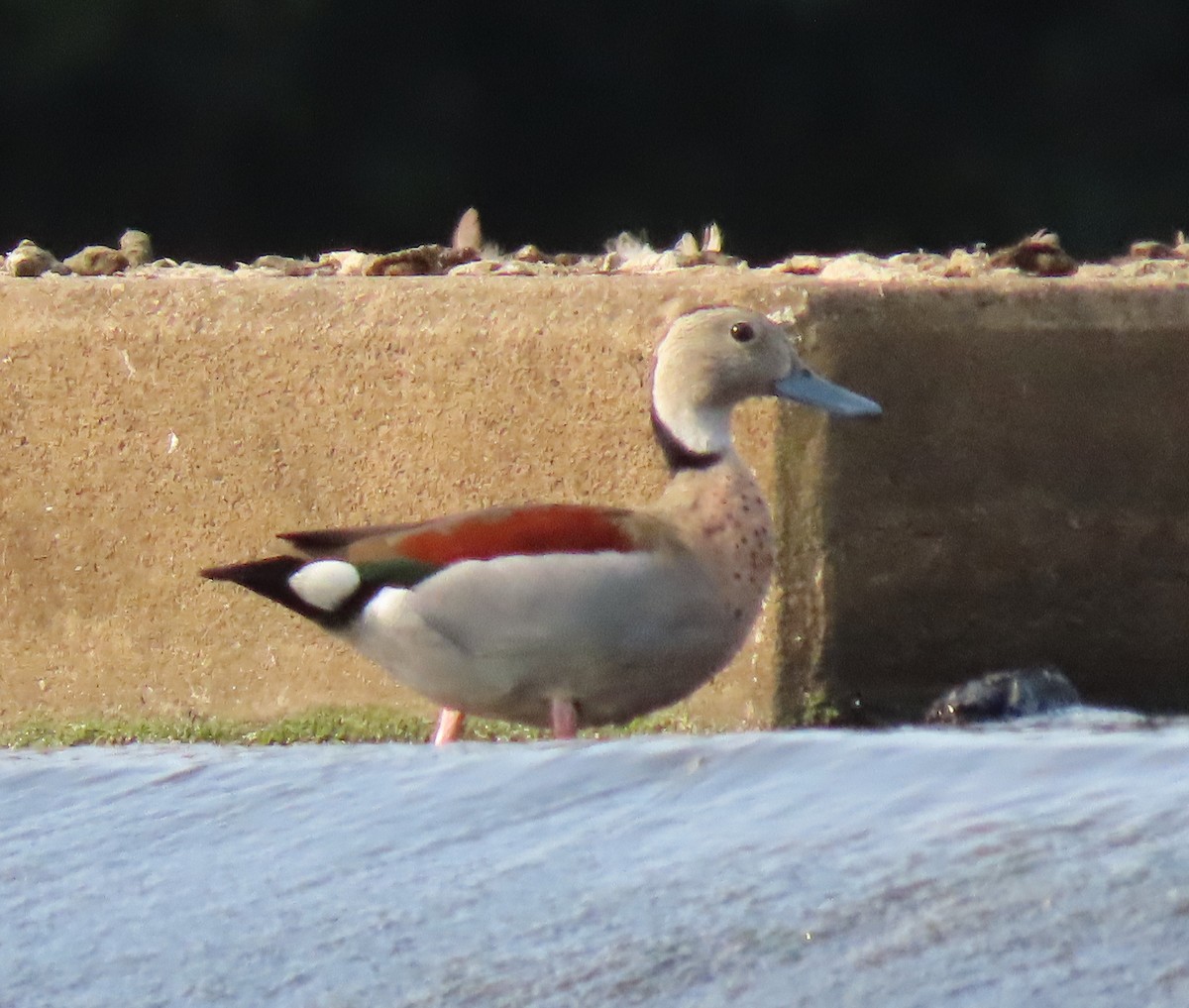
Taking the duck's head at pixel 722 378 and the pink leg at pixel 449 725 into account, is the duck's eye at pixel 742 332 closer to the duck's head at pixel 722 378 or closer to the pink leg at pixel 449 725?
the duck's head at pixel 722 378

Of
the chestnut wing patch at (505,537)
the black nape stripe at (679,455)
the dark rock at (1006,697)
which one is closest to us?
the chestnut wing patch at (505,537)

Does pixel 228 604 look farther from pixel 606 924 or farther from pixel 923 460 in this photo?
pixel 606 924

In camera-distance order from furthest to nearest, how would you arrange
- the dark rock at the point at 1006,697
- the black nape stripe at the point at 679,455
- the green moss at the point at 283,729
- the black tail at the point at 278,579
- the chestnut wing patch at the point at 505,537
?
1. the green moss at the point at 283,729
2. the dark rock at the point at 1006,697
3. the black nape stripe at the point at 679,455
4. the black tail at the point at 278,579
5. the chestnut wing patch at the point at 505,537

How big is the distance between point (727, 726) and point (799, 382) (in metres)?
0.63

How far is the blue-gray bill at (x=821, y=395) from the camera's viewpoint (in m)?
3.97

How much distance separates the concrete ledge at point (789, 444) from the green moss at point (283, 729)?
42 millimetres

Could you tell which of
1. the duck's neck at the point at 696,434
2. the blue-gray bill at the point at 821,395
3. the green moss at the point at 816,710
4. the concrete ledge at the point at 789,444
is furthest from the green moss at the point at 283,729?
the blue-gray bill at the point at 821,395

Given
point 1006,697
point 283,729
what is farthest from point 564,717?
point 283,729

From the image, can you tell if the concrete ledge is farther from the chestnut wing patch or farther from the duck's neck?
the chestnut wing patch

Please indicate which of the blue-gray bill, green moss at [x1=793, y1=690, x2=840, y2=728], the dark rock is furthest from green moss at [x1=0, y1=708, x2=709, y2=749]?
the blue-gray bill

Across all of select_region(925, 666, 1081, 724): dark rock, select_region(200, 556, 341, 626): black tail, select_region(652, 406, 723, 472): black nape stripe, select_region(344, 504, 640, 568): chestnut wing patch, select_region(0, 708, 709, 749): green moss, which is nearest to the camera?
select_region(344, 504, 640, 568): chestnut wing patch

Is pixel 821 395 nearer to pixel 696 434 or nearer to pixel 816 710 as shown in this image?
pixel 696 434

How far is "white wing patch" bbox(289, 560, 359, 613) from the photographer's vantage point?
3.84 m

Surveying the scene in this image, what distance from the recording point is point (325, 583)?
3.86 m
